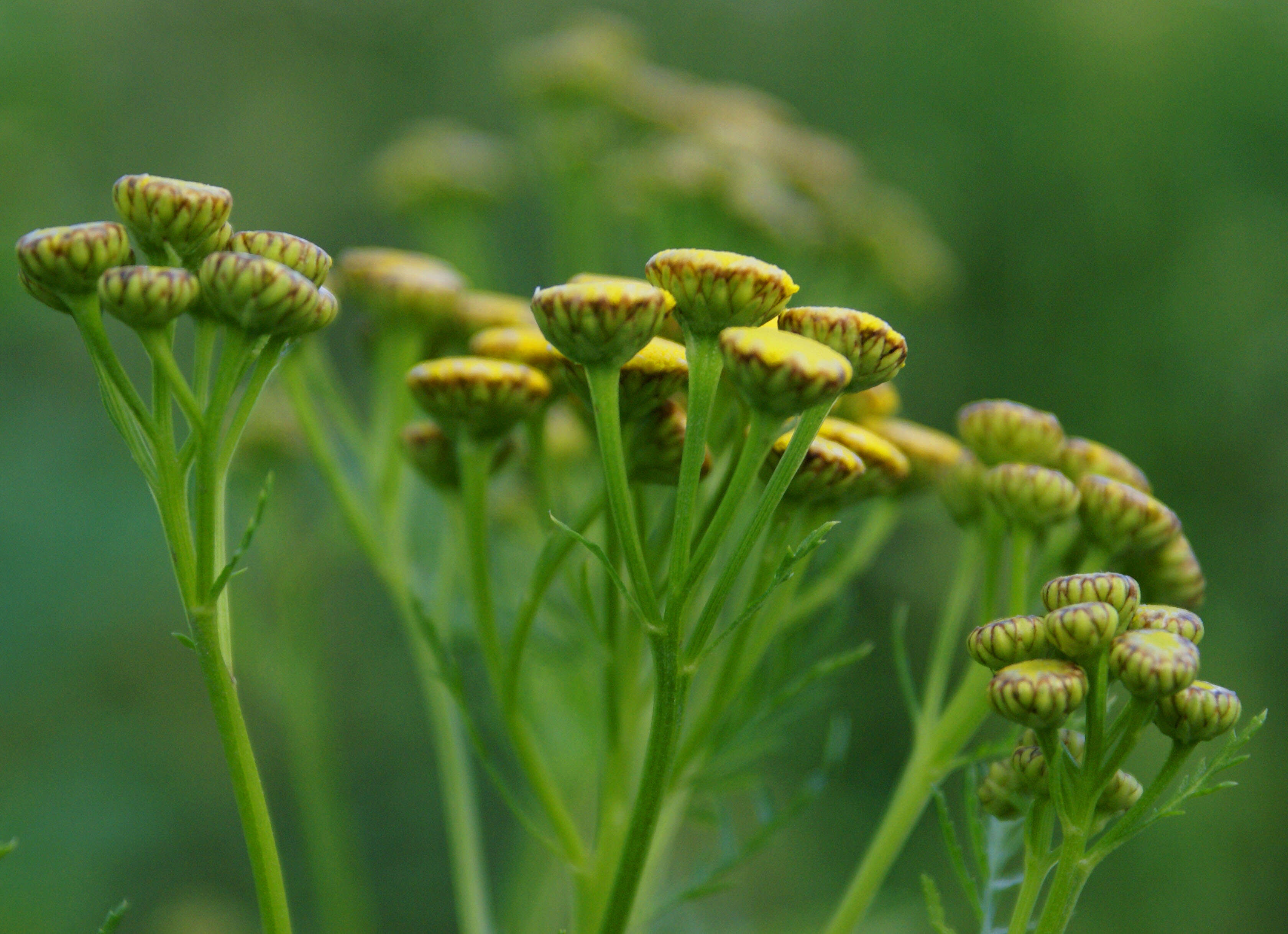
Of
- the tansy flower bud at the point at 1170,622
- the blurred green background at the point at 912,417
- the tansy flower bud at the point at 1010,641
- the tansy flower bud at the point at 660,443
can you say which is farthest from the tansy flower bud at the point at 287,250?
the blurred green background at the point at 912,417

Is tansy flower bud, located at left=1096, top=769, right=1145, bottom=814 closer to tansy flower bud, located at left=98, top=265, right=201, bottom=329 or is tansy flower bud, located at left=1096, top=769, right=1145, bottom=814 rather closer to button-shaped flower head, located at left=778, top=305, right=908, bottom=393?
button-shaped flower head, located at left=778, top=305, right=908, bottom=393

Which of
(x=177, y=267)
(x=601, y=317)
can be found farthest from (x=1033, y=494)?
(x=177, y=267)

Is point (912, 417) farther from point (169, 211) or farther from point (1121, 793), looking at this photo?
point (169, 211)

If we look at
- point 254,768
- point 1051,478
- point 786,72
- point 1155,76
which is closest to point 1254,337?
point 1155,76

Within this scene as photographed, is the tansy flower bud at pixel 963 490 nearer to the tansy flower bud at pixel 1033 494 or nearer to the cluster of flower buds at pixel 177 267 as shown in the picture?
the tansy flower bud at pixel 1033 494

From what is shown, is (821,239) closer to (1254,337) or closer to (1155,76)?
(1254,337)

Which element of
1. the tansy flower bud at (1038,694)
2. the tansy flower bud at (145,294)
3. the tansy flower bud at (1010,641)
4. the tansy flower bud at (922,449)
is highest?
the tansy flower bud at (922,449)
